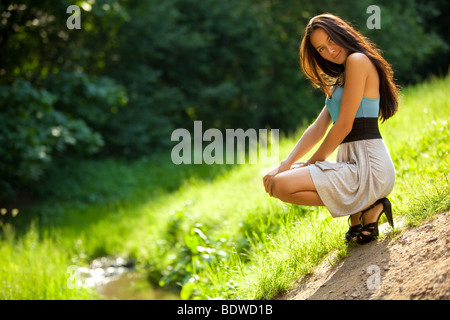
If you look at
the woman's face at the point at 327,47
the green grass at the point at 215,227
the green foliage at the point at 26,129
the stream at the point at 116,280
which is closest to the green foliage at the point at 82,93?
the green foliage at the point at 26,129

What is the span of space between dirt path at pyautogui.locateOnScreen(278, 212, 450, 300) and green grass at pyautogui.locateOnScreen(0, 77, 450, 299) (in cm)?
14

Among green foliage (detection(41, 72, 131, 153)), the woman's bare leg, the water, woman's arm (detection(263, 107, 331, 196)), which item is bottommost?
the water

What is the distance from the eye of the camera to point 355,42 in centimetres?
333

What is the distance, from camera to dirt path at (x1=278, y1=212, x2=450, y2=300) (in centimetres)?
271

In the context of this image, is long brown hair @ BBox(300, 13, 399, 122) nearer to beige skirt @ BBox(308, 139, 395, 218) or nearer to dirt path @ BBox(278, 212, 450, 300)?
beige skirt @ BBox(308, 139, 395, 218)

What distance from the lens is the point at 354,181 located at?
3.29m

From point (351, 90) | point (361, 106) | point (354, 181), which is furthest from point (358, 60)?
point (354, 181)

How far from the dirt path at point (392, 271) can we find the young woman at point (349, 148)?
0.21 metres

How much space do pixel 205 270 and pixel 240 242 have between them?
483 millimetres

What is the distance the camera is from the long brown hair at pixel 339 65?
3.32 m

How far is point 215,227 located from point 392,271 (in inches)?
127

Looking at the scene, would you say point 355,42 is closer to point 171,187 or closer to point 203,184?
point 203,184

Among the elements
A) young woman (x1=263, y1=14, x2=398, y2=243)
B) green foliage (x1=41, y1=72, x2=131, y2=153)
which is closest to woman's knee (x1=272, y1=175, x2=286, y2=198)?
young woman (x1=263, y1=14, x2=398, y2=243)

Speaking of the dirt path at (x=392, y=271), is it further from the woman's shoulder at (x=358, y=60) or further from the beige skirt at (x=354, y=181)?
the woman's shoulder at (x=358, y=60)
